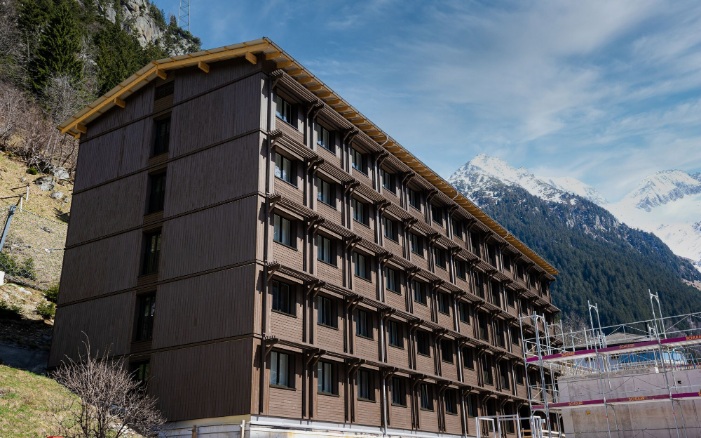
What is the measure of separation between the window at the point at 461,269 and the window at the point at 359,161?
1341cm

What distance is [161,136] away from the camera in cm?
3862

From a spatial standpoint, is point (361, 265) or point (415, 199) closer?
point (361, 265)

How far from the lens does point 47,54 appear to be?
82438 millimetres

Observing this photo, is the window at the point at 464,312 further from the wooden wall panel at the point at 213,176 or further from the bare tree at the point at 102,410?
the bare tree at the point at 102,410

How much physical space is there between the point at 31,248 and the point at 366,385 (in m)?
34.4

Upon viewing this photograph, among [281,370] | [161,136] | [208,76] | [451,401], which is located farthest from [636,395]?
[161,136]

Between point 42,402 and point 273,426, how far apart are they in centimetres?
971

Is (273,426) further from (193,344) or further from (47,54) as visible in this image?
(47,54)

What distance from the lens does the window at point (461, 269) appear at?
5253cm

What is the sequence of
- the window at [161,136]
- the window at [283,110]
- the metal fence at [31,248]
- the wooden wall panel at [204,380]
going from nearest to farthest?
the wooden wall panel at [204,380] → the window at [283,110] → the window at [161,136] → the metal fence at [31,248]

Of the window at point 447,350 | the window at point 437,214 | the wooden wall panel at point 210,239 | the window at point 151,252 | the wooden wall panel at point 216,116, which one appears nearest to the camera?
the wooden wall panel at point 210,239

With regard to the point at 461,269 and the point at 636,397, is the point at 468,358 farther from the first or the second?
the point at 636,397

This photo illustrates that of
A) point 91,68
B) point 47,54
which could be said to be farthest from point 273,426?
point 91,68

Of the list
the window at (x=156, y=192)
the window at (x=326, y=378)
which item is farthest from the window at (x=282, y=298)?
the window at (x=156, y=192)
